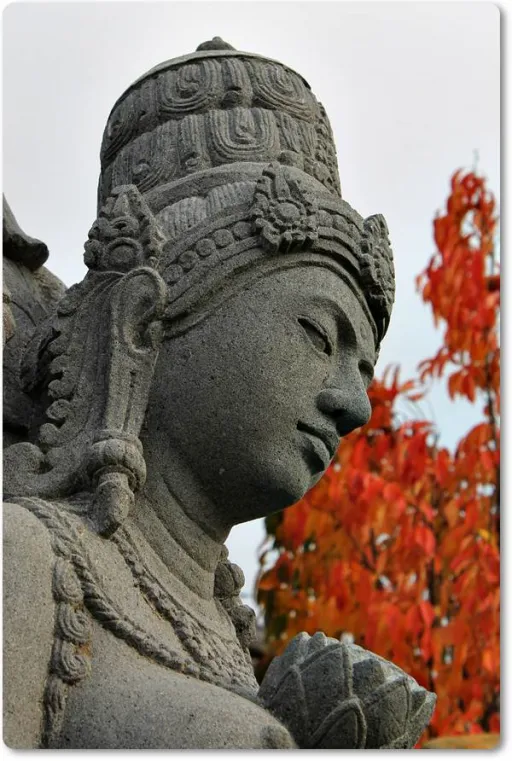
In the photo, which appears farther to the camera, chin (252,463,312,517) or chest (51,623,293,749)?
chin (252,463,312,517)

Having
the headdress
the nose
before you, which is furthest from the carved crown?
the nose

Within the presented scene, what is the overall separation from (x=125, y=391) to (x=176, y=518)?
1.41 ft

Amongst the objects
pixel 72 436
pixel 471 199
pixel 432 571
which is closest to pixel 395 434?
pixel 432 571

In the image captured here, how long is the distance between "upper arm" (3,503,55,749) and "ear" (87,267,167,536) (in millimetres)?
288

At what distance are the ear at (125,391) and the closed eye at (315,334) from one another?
454 millimetres

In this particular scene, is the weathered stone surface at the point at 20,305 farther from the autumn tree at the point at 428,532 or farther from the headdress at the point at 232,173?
the autumn tree at the point at 428,532

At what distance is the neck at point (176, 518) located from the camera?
164 inches

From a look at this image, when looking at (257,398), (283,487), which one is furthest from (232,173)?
(283,487)

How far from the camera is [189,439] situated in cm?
420

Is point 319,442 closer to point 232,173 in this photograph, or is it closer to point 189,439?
point 189,439

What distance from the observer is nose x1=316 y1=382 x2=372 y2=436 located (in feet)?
14.1

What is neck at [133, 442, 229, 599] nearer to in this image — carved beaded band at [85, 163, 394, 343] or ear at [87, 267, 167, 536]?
ear at [87, 267, 167, 536]

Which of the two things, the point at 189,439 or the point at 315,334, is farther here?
the point at 315,334

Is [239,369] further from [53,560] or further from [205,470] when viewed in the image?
[53,560]
